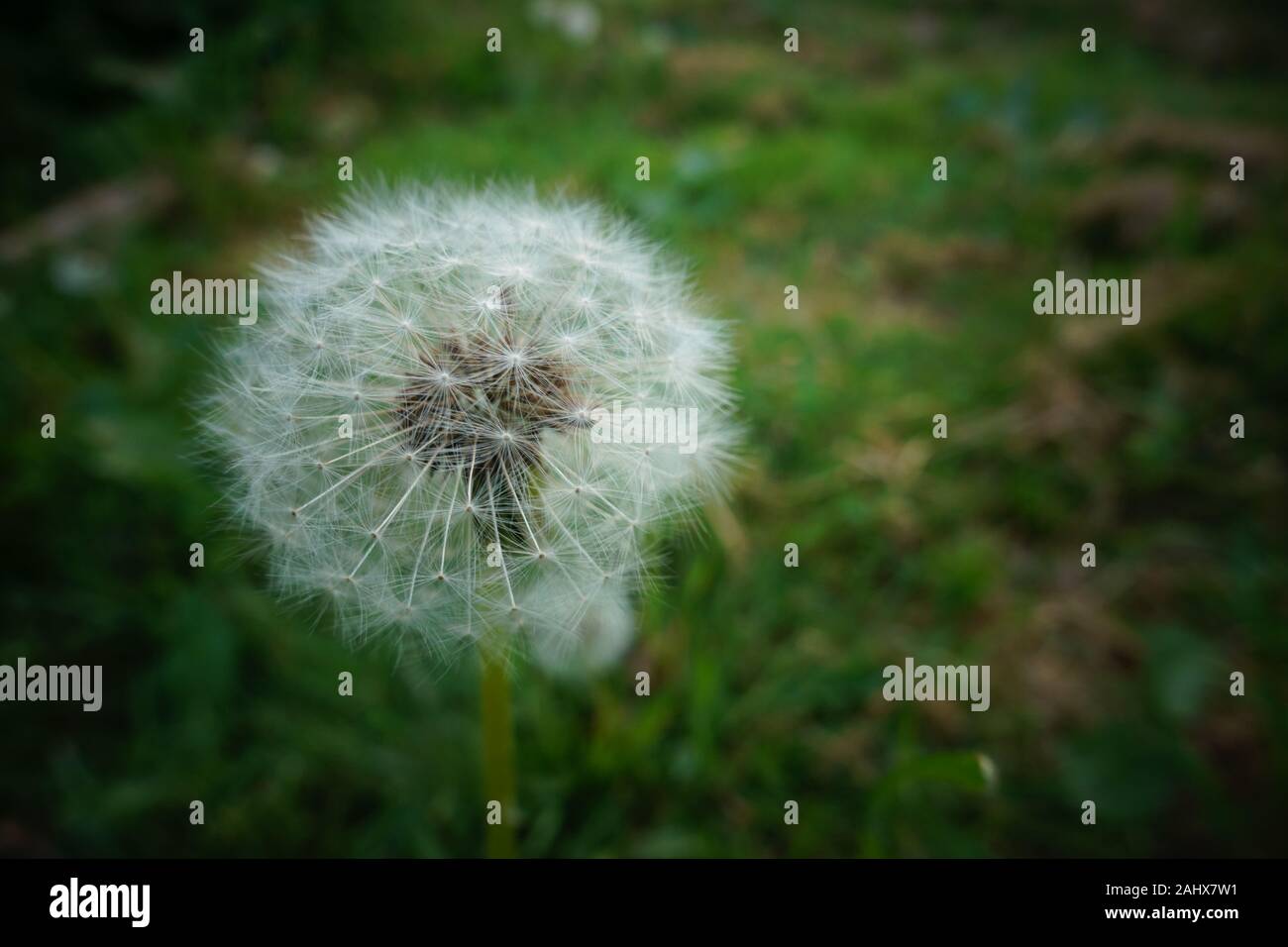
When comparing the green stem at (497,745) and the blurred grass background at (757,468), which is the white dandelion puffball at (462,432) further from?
the blurred grass background at (757,468)

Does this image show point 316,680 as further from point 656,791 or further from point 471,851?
point 656,791

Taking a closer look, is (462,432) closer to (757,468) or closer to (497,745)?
(497,745)

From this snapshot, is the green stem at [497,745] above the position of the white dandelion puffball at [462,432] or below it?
below

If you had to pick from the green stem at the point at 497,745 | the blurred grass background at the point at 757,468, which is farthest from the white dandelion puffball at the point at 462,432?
the blurred grass background at the point at 757,468

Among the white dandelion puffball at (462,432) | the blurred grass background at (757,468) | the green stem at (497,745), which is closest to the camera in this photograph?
the white dandelion puffball at (462,432)

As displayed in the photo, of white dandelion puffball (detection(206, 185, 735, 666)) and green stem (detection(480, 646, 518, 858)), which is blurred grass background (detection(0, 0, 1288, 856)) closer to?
green stem (detection(480, 646, 518, 858))

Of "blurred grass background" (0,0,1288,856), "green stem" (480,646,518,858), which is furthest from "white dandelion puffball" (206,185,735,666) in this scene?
"blurred grass background" (0,0,1288,856)
